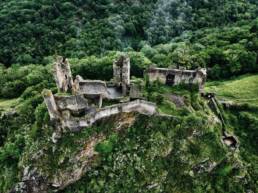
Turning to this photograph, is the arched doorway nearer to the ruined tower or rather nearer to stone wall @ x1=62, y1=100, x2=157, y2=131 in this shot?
stone wall @ x1=62, y1=100, x2=157, y2=131

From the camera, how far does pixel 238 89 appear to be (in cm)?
6175

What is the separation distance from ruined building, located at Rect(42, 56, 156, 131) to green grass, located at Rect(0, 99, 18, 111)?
21.6 metres

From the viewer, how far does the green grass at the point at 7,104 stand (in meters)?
64.8

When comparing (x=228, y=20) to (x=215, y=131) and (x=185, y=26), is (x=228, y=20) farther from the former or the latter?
(x=215, y=131)

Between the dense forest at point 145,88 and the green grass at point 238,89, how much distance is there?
166 mm

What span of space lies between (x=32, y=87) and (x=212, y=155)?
36.2 m

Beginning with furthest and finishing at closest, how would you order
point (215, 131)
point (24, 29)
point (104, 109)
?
point (24, 29) → point (215, 131) → point (104, 109)

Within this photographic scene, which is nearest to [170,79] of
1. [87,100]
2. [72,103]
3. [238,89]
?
[87,100]

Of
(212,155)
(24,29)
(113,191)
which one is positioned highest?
(24,29)

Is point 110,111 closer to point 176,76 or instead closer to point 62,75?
point 62,75

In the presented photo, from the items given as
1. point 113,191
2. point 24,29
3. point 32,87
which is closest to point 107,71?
point 32,87

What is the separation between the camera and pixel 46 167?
44875mm

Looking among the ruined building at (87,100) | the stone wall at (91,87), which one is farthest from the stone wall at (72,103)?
the stone wall at (91,87)

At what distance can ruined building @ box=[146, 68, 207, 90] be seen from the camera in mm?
48438
